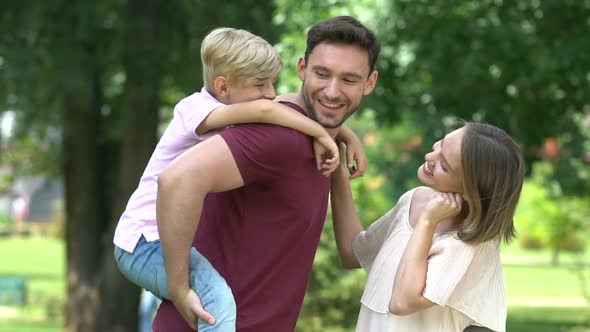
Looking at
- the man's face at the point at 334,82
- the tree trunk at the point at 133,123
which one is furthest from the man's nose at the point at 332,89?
the tree trunk at the point at 133,123

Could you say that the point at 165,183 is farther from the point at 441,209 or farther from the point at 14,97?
the point at 14,97

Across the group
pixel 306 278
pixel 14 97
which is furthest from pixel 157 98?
pixel 306 278

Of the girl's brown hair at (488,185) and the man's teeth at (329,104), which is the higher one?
the man's teeth at (329,104)

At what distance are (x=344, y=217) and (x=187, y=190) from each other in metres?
0.88

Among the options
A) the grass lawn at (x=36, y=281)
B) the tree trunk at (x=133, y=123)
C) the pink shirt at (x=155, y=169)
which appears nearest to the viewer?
the pink shirt at (x=155, y=169)

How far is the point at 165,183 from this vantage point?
9.71ft

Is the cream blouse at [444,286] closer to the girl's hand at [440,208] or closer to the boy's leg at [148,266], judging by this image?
the girl's hand at [440,208]

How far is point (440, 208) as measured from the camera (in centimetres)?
320

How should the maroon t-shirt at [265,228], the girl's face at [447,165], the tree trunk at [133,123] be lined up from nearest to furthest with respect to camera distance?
the maroon t-shirt at [265,228] < the girl's face at [447,165] < the tree trunk at [133,123]

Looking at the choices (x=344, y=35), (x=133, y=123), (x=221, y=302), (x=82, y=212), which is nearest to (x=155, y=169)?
(x=221, y=302)

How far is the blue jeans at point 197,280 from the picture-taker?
303cm

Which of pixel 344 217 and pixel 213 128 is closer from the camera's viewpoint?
A: pixel 213 128

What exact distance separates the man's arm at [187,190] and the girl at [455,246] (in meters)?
0.58

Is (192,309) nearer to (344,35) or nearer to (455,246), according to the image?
(455,246)
